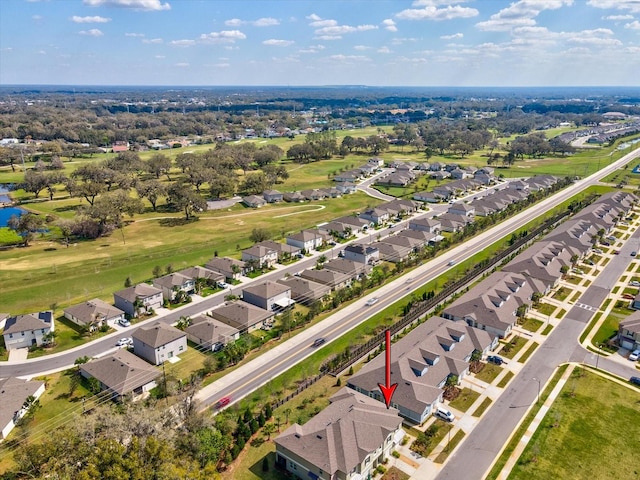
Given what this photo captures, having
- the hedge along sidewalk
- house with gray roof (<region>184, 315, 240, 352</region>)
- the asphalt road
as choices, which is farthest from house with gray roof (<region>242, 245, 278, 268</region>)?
the hedge along sidewalk

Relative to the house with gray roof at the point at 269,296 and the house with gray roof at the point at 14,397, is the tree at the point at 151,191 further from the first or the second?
the house with gray roof at the point at 14,397

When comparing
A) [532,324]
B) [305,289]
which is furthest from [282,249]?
[532,324]

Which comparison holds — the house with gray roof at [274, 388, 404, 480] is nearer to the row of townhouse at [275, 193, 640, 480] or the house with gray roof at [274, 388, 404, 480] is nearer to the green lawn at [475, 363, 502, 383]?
the row of townhouse at [275, 193, 640, 480]

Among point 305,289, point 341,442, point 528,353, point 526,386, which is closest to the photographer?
point 341,442

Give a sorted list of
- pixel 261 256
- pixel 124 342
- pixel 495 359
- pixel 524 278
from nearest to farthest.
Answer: pixel 495 359 → pixel 124 342 → pixel 524 278 → pixel 261 256

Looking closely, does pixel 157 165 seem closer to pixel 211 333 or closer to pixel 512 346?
pixel 211 333

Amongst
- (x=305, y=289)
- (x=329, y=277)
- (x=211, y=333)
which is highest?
(x=329, y=277)

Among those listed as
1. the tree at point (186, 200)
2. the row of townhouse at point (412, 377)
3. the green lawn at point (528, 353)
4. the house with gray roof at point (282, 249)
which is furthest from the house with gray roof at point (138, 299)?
the green lawn at point (528, 353)

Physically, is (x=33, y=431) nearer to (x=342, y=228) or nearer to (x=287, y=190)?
(x=342, y=228)
